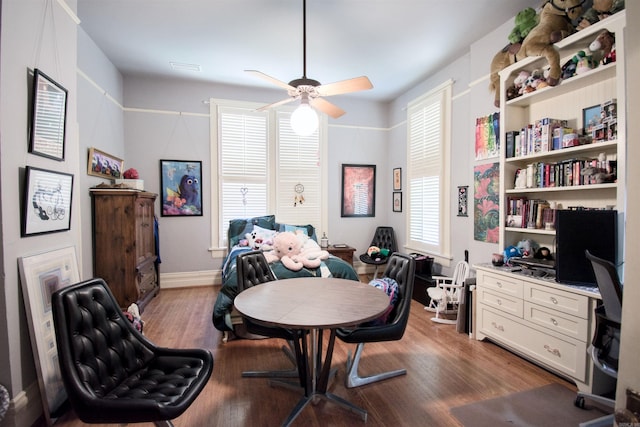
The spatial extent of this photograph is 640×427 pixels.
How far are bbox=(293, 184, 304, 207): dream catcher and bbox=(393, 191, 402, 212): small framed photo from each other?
166cm

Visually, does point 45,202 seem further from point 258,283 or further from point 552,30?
point 552,30

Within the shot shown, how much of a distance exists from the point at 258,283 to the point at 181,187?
9.55ft

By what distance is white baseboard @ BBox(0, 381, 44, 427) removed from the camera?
5.34ft

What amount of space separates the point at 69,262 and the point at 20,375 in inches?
28.2

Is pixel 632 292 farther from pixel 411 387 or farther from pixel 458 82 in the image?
pixel 458 82

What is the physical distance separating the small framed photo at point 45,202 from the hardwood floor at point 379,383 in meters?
1.20

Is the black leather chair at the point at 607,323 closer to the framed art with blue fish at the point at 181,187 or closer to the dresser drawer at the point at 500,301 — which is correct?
the dresser drawer at the point at 500,301

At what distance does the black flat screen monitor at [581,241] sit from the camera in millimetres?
2121

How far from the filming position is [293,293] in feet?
6.74

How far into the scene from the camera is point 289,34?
3.34 meters

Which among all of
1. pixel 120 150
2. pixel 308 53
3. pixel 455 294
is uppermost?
pixel 308 53

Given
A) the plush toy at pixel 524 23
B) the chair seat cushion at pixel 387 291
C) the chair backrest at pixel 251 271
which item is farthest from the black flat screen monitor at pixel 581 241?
the chair backrest at pixel 251 271

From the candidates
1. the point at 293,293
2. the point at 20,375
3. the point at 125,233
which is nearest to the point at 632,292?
the point at 293,293

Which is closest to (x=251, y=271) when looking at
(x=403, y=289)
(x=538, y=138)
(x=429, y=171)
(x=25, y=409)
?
(x=403, y=289)
